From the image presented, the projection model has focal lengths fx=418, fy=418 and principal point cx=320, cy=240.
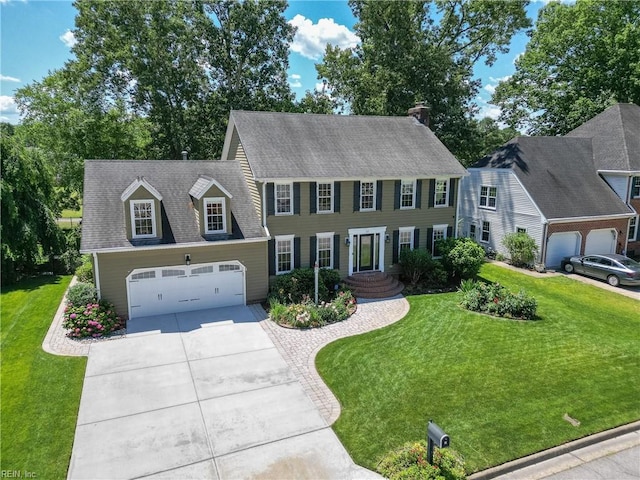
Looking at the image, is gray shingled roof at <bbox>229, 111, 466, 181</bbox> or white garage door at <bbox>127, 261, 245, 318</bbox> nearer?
white garage door at <bbox>127, 261, 245, 318</bbox>

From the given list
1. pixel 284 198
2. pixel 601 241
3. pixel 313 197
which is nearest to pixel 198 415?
pixel 284 198

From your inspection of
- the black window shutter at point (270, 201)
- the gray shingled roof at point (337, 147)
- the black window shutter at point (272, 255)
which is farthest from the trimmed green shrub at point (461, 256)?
the black window shutter at point (270, 201)

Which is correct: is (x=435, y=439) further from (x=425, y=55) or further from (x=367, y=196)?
(x=425, y=55)

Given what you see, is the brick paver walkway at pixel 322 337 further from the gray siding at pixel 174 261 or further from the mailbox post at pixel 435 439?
the mailbox post at pixel 435 439

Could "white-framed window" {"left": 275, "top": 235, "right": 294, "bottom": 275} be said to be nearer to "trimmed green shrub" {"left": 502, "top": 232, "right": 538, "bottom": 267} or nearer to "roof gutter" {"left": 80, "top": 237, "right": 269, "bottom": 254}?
"roof gutter" {"left": 80, "top": 237, "right": 269, "bottom": 254}

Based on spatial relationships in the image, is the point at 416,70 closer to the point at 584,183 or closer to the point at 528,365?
the point at 584,183

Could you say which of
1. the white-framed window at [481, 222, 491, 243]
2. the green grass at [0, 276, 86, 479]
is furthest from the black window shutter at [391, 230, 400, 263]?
the green grass at [0, 276, 86, 479]

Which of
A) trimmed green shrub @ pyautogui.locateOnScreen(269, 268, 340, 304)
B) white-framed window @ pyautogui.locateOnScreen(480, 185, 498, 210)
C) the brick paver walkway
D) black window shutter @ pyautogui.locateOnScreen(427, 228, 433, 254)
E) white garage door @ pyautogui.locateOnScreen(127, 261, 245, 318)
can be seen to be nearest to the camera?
the brick paver walkway
